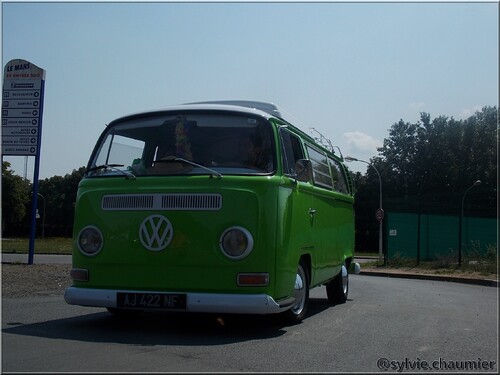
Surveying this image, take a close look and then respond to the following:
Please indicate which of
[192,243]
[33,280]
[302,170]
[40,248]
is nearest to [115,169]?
[192,243]

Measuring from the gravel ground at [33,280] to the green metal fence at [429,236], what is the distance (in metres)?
16.8

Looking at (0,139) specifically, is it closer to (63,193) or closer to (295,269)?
(295,269)

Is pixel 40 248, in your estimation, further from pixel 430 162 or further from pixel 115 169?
pixel 430 162

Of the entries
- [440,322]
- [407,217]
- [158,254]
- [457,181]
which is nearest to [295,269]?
[158,254]

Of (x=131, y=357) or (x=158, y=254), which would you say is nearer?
(x=131, y=357)

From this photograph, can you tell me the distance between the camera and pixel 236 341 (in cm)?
666

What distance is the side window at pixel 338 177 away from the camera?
11188 mm

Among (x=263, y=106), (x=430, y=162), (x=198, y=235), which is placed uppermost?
(x=430, y=162)

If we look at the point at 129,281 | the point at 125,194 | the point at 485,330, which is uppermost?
the point at 125,194

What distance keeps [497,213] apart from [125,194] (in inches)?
1183

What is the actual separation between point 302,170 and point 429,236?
23.5 m

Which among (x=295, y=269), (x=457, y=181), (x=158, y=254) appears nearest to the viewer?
(x=158, y=254)

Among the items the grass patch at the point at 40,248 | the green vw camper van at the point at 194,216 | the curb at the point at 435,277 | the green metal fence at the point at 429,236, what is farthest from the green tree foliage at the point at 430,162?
the green vw camper van at the point at 194,216

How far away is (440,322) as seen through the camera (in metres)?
9.08
